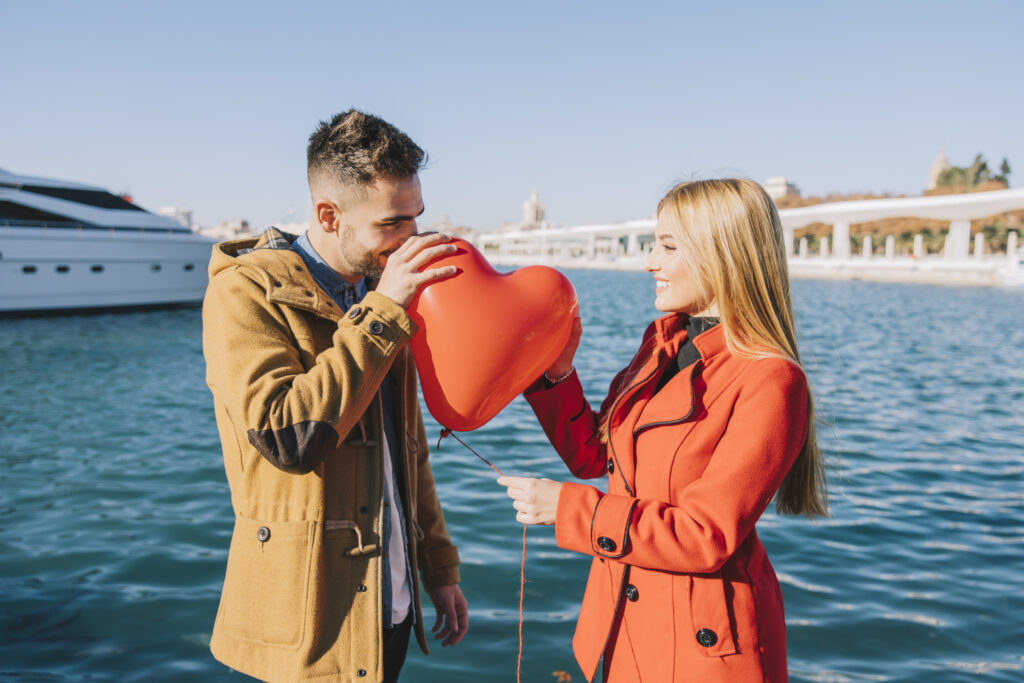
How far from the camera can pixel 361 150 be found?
1887 millimetres

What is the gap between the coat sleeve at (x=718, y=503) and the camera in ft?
5.54

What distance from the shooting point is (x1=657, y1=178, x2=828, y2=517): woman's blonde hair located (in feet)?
6.07

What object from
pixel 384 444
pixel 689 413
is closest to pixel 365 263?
pixel 384 444

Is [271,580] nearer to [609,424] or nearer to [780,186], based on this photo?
[609,424]

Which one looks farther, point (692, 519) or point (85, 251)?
point (85, 251)

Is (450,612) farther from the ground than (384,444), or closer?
closer

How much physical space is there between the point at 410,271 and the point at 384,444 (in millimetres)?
558

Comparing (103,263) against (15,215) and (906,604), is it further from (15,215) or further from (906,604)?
(906,604)

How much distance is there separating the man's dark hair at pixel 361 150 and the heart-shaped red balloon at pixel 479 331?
0.90 ft

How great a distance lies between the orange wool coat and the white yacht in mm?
24980

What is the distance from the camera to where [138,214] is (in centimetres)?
2530

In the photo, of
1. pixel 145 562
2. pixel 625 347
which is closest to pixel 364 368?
pixel 145 562

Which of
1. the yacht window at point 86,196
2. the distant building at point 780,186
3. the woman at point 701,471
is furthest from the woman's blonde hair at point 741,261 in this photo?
the distant building at point 780,186

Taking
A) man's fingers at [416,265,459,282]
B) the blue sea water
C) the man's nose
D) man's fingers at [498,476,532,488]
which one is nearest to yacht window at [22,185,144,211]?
the blue sea water
